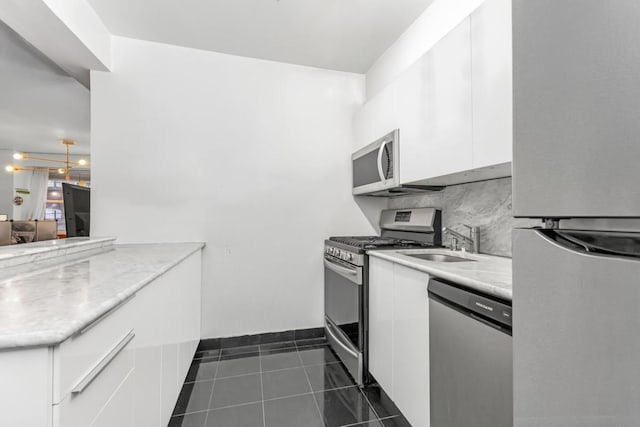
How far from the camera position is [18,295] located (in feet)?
2.84

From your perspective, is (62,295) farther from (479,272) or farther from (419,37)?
(419,37)

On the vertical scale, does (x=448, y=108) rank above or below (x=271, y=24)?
below

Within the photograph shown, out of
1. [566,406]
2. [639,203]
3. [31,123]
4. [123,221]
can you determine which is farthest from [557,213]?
[31,123]

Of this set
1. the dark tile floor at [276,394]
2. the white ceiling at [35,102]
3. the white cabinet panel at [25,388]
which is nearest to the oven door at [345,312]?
the dark tile floor at [276,394]

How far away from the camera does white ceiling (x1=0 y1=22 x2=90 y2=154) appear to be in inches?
101

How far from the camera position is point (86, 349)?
718 millimetres

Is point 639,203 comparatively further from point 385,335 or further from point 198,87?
point 198,87

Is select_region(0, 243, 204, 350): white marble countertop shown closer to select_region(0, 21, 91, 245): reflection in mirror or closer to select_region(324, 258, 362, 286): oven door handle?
select_region(324, 258, 362, 286): oven door handle

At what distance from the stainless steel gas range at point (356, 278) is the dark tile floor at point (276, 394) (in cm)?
16

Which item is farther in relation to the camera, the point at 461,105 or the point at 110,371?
the point at 461,105

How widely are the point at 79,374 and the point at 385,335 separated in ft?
4.66

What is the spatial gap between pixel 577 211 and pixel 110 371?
46.2 inches

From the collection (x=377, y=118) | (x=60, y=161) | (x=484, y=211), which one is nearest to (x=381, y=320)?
(x=484, y=211)

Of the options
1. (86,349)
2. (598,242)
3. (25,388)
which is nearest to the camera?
(598,242)
